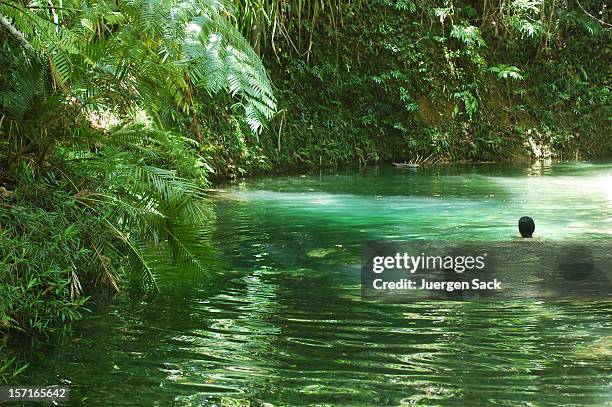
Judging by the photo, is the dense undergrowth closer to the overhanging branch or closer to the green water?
the overhanging branch

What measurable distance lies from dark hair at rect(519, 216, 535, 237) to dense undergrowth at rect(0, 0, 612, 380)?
2218 mm

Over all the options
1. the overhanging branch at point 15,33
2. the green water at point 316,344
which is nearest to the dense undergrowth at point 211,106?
the overhanging branch at point 15,33

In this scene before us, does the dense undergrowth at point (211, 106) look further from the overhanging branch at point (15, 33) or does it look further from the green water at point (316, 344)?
the green water at point (316, 344)

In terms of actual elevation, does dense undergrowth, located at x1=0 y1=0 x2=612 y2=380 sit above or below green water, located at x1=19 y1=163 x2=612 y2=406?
above

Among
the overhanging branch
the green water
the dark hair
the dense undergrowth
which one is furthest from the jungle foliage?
the overhanging branch

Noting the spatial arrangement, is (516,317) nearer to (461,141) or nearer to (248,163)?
(248,163)

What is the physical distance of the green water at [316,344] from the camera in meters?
3.28

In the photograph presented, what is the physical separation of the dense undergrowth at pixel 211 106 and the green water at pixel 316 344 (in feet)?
1.14

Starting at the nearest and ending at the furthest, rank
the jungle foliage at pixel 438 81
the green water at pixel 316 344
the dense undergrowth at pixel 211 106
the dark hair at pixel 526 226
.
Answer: the green water at pixel 316 344
the dense undergrowth at pixel 211 106
the dark hair at pixel 526 226
the jungle foliage at pixel 438 81

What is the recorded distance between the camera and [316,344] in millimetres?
3938

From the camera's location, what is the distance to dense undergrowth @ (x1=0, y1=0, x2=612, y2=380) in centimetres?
459

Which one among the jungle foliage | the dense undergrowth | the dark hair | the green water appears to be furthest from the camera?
the jungle foliage

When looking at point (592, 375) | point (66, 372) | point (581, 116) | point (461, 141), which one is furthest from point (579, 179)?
point (66, 372)

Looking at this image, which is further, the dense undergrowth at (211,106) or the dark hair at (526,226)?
the dark hair at (526,226)
